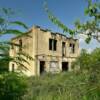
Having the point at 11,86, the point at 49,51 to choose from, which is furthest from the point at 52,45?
the point at 11,86

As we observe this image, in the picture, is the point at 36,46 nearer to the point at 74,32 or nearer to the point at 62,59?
the point at 62,59

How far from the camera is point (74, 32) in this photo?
875cm

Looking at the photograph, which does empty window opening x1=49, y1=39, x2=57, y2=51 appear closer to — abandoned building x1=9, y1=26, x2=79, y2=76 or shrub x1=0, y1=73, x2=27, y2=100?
abandoned building x1=9, y1=26, x2=79, y2=76

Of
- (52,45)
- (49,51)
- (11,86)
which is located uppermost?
(52,45)

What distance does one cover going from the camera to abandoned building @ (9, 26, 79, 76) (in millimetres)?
33750

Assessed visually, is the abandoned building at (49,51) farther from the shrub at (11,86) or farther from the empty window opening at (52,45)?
the shrub at (11,86)


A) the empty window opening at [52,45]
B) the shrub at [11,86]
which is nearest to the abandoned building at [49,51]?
the empty window opening at [52,45]

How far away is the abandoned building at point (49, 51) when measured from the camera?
33750mm

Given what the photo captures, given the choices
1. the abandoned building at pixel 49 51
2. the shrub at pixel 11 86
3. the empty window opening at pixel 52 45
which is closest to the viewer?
the shrub at pixel 11 86

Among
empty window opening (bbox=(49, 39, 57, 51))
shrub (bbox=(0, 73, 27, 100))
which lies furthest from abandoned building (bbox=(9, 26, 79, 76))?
shrub (bbox=(0, 73, 27, 100))

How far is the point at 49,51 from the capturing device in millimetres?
35844

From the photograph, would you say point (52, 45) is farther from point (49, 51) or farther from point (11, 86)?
point (11, 86)

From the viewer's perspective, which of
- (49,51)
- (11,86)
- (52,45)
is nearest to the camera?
(11,86)

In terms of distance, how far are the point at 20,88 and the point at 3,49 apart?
640 mm
